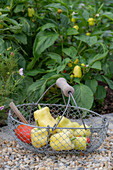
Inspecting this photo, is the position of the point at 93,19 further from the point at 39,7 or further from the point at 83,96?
the point at 83,96

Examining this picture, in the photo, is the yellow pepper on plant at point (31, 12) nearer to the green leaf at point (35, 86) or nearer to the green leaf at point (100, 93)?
the green leaf at point (35, 86)

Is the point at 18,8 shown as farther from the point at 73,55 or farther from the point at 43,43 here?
the point at 73,55

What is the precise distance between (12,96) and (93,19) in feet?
3.73

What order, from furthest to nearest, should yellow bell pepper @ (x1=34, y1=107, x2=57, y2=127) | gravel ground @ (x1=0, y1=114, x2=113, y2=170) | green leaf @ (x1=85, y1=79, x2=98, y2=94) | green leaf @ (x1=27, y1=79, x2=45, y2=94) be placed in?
green leaf @ (x1=85, y1=79, x2=98, y2=94)
green leaf @ (x1=27, y1=79, x2=45, y2=94)
yellow bell pepper @ (x1=34, y1=107, x2=57, y2=127)
gravel ground @ (x1=0, y1=114, x2=113, y2=170)

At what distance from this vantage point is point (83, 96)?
212cm

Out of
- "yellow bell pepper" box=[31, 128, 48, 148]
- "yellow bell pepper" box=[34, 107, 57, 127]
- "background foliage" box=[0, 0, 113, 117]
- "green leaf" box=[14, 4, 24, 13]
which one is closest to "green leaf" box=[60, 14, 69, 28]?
"background foliage" box=[0, 0, 113, 117]

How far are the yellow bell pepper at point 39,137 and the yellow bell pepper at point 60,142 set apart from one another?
49 millimetres

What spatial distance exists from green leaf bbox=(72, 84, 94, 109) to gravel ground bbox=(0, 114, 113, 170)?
19.4 inches

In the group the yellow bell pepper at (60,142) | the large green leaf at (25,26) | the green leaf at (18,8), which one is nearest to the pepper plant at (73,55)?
the large green leaf at (25,26)

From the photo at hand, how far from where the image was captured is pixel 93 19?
2402 mm

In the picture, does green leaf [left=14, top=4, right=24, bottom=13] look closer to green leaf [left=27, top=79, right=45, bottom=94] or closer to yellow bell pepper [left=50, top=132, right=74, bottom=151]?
green leaf [left=27, top=79, right=45, bottom=94]

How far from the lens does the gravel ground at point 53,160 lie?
1.44 meters

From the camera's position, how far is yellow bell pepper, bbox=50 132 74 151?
1.46 meters

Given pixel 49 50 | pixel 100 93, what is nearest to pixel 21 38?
pixel 49 50
